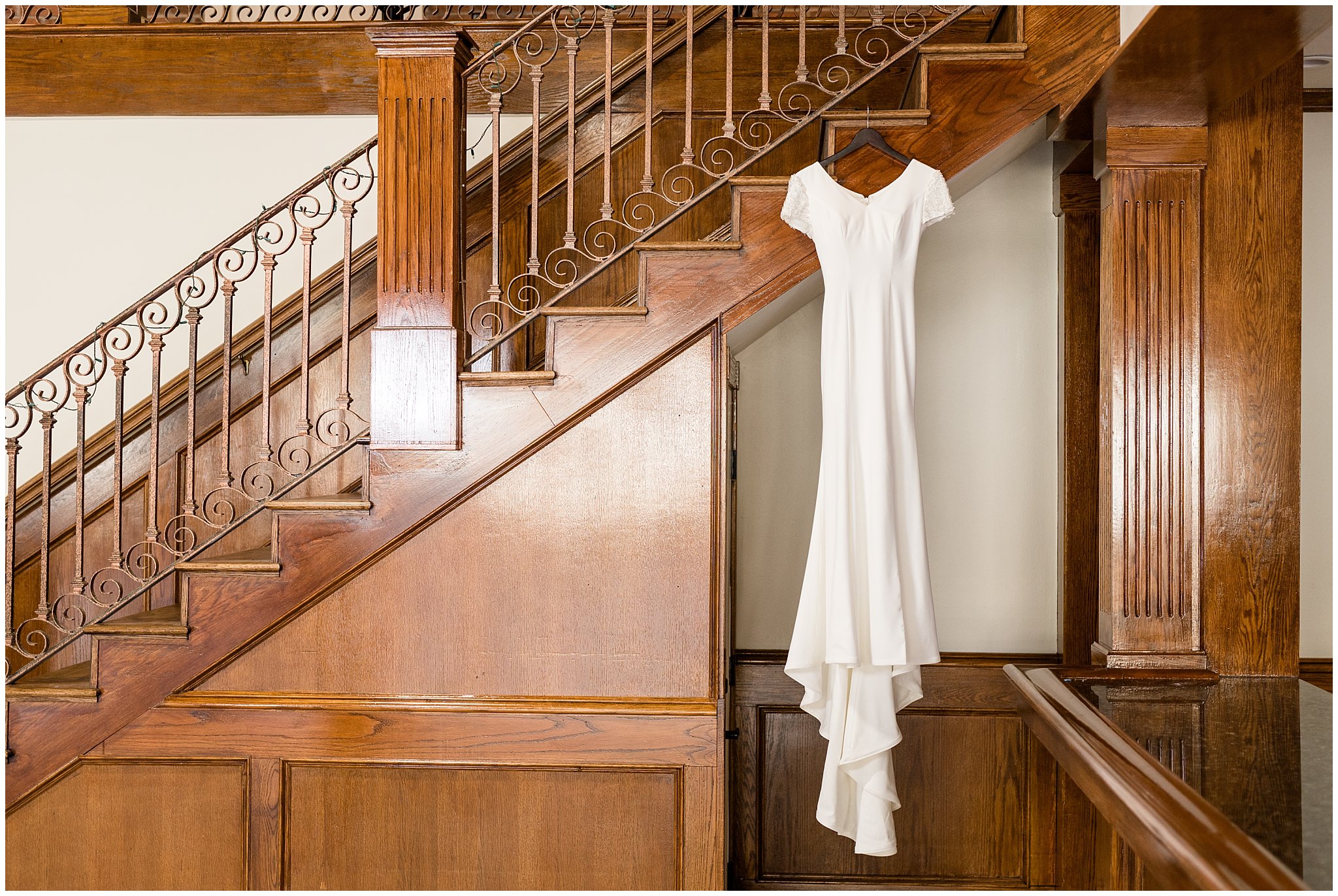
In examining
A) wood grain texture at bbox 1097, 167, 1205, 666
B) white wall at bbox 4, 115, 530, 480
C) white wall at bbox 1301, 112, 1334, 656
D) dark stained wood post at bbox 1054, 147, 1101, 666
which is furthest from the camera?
white wall at bbox 4, 115, 530, 480

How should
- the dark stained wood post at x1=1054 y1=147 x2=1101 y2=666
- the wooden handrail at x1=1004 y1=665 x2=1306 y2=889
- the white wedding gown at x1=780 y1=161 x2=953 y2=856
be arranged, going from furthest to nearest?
the dark stained wood post at x1=1054 y1=147 x2=1101 y2=666 → the white wedding gown at x1=780 y1=161 x2=953 y2=856 → the wooden handrail at x1=1004 y1=665 x2=1306 y2=889

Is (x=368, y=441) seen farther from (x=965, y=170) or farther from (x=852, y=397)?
(x=965, y=170)

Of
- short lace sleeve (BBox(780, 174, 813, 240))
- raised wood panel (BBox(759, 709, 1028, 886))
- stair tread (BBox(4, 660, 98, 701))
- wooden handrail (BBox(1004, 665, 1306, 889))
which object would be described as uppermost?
short lace sleeve (BBox(780, 174, 813, 240))

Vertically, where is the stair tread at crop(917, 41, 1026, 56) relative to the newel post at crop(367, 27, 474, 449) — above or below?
above

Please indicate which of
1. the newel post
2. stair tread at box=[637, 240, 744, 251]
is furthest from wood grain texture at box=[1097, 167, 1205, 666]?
the newel post

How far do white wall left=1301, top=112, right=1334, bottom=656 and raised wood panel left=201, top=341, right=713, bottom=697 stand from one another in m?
2.56

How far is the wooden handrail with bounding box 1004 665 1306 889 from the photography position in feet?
4.70

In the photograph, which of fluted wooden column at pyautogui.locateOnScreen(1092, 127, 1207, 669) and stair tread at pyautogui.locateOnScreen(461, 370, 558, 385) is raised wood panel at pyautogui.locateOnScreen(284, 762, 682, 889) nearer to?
stair tread at pyautogui.locateOnScreen(461, 370, 558, 385)

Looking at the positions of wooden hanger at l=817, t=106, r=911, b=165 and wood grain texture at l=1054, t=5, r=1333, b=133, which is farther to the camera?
wooden hanger at l=817, t=106, r=911, b=165

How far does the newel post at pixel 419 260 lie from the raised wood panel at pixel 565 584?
11.4 inches

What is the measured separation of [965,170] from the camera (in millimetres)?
2994

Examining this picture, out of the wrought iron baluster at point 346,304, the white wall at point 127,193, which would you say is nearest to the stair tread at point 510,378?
the wrought iron baluster at point 346,304

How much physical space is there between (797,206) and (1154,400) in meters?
1.19

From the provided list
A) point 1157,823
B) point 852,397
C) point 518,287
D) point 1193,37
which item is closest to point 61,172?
point 518,287
